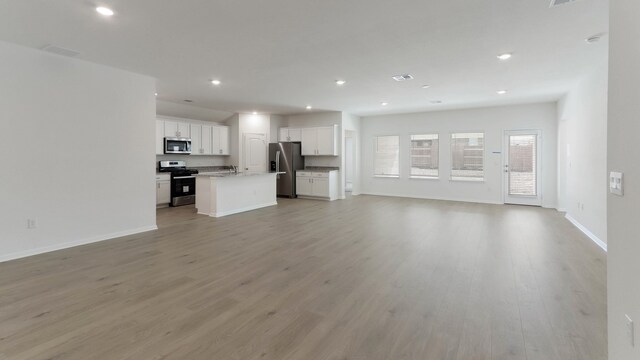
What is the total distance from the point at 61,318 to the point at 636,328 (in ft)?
11.8

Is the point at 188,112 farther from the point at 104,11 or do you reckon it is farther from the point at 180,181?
the point at 104,11

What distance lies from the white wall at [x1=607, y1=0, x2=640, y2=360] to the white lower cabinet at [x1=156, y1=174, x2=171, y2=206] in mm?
8301

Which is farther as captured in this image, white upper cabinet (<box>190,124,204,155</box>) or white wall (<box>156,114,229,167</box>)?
white upper cabinet (<box>190,124,204,155</box>)

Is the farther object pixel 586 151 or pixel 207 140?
pixel 207 140

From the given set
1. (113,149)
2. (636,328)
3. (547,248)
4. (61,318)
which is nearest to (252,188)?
(113,149)

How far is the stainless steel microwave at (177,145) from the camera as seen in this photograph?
26.2ft

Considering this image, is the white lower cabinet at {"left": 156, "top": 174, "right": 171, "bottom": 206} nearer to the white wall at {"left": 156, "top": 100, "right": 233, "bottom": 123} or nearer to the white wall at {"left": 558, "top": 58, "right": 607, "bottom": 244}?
the white wall at {"left": 156, "top": 100, "right": 233, "bottom": 123}

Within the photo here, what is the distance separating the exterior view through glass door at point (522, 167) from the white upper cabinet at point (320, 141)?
4.68m

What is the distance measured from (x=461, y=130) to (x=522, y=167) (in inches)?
72.0

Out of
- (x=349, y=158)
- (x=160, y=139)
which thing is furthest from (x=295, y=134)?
(x=160, y=139)

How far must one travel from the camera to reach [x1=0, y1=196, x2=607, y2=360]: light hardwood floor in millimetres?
2047

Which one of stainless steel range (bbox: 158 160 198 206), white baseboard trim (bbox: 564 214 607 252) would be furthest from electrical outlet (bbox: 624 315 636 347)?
stainless steel range (bbox: 158 160 198 206)

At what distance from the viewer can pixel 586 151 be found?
5.23 m

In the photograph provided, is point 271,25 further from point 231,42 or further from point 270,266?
point 270,266
